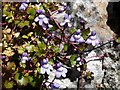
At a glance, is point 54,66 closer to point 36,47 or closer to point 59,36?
point 36,47

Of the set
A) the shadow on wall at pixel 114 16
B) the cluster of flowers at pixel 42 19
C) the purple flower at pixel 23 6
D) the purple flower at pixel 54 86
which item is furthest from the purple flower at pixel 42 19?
the shadow on wall at pixel 114 16

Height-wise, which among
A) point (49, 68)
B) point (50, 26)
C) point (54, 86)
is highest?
point (50, 26)

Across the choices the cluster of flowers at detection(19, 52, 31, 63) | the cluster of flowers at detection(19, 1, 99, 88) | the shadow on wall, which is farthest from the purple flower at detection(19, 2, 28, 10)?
the shadow on wall

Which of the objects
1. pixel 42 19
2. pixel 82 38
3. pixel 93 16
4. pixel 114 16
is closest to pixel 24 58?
pixel 42 19

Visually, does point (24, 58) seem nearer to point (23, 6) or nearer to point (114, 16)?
point (23, 6)

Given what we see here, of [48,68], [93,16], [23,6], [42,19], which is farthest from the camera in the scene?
[93,16]

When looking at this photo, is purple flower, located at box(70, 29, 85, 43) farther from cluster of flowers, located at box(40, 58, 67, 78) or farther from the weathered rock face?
the weathered rock face
